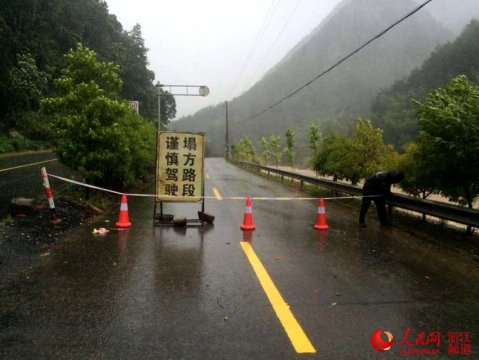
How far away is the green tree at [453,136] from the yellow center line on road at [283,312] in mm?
4949

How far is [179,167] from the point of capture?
9.16 meters

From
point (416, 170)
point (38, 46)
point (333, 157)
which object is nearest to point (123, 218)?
point (416, 170)

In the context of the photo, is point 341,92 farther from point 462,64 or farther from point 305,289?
point 305,289

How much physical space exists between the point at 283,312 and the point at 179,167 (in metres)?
5.63

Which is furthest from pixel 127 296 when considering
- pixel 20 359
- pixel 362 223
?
pixel 362 223

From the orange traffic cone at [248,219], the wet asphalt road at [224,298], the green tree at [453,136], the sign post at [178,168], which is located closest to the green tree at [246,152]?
the sign post at [178,168]

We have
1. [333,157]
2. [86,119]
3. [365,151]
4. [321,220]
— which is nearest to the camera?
[321,220]

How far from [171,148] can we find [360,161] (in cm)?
840

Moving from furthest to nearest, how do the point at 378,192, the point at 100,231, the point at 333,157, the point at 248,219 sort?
the point at 333,157, the point at 378,192, the point at 248,219, the point at 100,231

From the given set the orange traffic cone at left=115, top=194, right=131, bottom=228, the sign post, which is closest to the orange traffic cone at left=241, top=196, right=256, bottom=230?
the sign post

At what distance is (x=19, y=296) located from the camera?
4.41 m

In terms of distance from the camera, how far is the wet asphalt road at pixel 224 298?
3406 millimetres

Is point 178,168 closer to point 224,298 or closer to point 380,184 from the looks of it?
point 380,184

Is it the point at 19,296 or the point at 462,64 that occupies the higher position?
the point at 462,64
